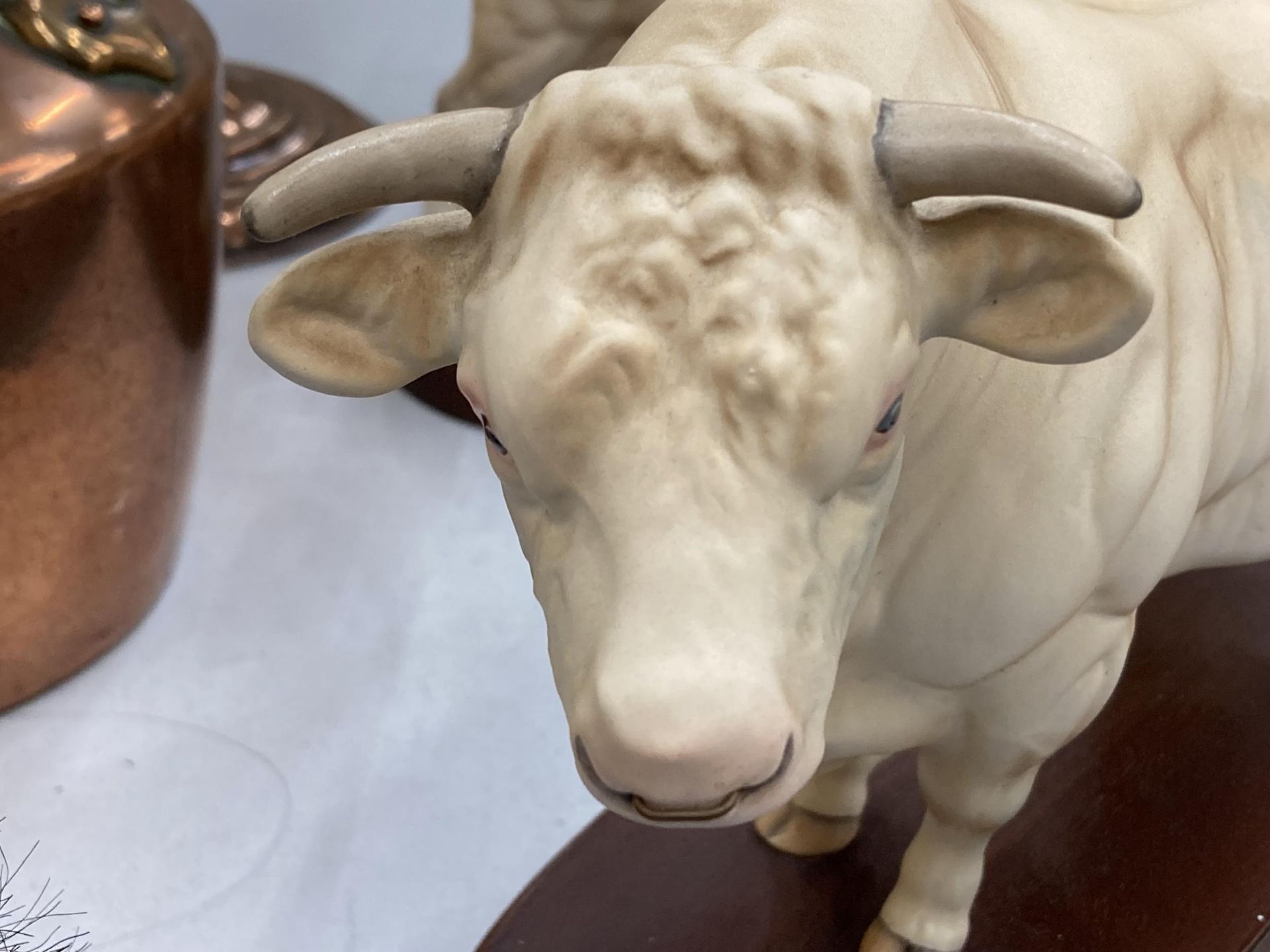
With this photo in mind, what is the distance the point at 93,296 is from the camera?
38.3 inches

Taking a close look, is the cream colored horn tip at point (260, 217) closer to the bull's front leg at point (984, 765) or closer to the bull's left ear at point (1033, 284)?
the bull's left ear at point (1033, 284)

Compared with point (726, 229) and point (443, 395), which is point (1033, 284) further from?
point (443, 395)

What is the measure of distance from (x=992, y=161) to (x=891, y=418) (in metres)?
0.09

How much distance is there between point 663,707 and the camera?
39 centimetres

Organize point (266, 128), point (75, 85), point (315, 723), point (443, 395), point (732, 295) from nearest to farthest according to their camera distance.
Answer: point (732, 295)
point (75, 85)
point (315, 723)
point (443, 395)
point (266, 128)

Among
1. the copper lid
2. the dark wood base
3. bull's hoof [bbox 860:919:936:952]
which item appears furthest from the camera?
the dark wood base

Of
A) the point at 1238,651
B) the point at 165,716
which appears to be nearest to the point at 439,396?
the point at 165,716

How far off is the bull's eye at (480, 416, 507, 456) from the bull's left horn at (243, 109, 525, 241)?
0.08 meters

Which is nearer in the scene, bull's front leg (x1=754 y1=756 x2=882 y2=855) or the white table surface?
bull's front leg (x1=754 y1=756 x2=882 y2=855)

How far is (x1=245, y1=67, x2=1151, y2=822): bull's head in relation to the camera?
15.9 inches

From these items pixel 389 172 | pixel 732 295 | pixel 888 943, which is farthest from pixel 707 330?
pixel 888 943

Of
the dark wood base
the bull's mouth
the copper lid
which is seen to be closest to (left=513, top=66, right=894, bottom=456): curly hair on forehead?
the bull's mouth

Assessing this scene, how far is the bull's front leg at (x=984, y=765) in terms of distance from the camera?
0.62 metres

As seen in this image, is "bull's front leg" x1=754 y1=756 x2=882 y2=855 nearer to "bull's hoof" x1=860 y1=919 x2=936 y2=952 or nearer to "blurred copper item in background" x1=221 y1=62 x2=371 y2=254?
"bull's hoof" x1=860 y1=919 x2=936 y2=952
